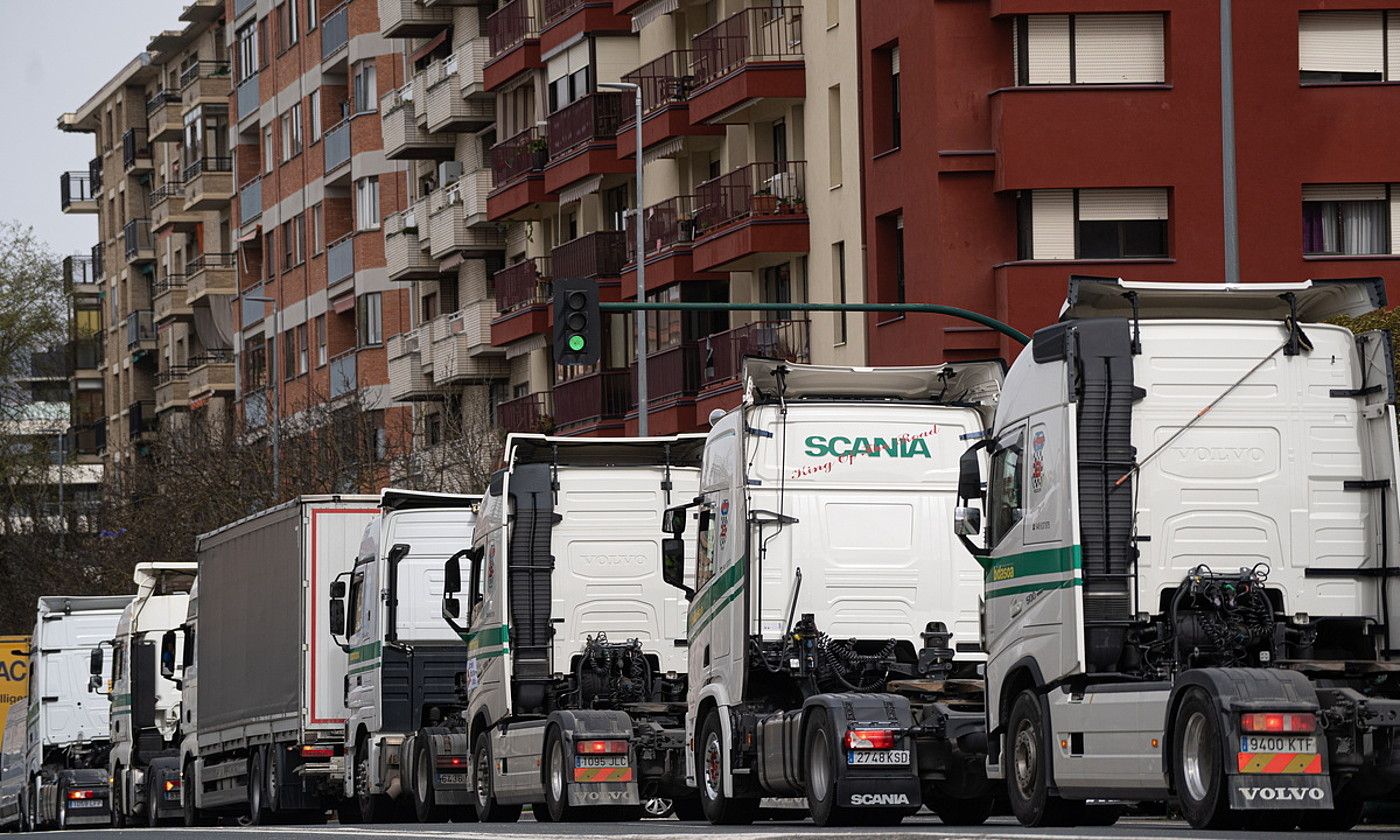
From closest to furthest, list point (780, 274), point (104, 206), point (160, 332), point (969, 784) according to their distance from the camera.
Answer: point (969, 784), point (780, 274), point (160, 332), point (104, 206)

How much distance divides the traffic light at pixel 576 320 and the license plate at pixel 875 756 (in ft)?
41.1

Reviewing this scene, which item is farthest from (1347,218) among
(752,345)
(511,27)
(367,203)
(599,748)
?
(367,203)

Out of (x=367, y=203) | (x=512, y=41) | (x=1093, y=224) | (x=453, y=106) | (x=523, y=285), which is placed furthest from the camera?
(x=367, y=203)

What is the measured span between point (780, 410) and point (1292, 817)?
647 cm

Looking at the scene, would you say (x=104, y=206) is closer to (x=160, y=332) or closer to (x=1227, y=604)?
(x=160, y=332)

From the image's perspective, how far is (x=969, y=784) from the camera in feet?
63.6

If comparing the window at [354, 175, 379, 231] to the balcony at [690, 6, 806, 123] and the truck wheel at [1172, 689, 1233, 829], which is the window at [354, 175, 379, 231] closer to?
the balcony at [690, 6, 806, 123]

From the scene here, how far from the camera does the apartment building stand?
4222 centimetres

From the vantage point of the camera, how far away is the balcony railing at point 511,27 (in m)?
62.4

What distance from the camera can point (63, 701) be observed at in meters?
43.5

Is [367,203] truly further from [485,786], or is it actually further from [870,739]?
[870,739]

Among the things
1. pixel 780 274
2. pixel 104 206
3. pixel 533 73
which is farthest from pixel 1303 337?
pixel 104 206

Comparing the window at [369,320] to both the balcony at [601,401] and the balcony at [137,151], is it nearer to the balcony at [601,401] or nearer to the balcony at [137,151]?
the balcony at [601,401]

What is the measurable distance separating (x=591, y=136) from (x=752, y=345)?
9724mm
